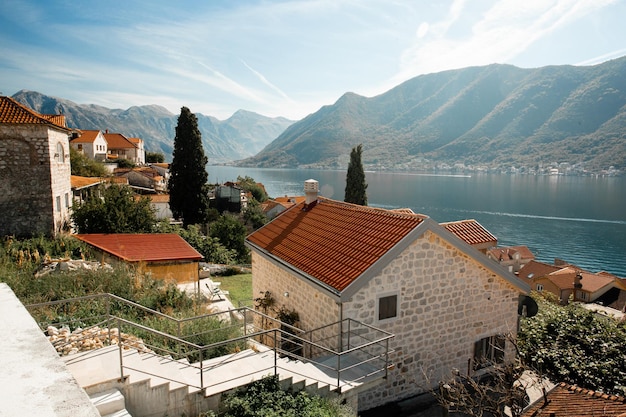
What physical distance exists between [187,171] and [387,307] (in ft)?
106

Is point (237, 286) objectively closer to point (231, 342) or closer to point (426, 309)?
point (426, 309)

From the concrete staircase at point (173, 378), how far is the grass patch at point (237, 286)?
1116 cm

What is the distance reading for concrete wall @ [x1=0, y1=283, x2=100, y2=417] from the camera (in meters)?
2.87

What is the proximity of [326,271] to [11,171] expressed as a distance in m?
19.0

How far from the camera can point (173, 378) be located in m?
6.68

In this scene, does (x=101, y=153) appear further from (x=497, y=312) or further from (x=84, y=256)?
(x=497, y=312)

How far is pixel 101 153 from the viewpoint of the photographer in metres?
72.9

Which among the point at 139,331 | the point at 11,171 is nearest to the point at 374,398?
the point at 139,331

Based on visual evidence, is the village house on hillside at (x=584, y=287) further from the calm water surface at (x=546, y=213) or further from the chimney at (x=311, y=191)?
the chimney at (x=311, y=191)

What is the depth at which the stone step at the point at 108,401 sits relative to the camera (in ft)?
18.5

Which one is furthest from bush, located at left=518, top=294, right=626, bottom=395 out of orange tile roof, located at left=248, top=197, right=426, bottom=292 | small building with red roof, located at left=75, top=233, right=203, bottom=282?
small building with red roof, located at left=75, top=233, right=203, bottom=282

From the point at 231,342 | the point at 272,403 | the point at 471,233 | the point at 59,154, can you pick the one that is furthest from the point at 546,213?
the point at 272,403

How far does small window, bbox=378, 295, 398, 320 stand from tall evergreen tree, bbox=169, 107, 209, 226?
1259 inches

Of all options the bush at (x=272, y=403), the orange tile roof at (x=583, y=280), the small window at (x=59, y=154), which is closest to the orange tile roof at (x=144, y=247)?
the small window at (x=59, y=154)
